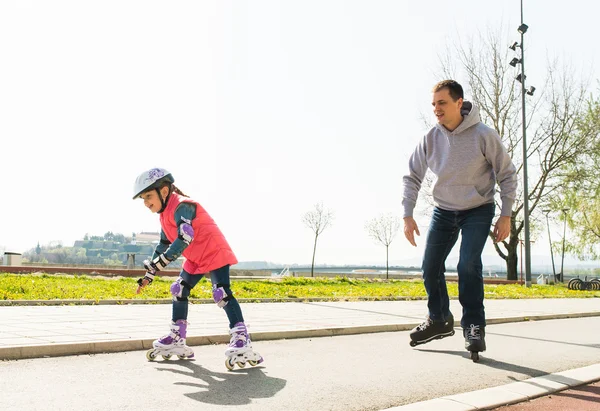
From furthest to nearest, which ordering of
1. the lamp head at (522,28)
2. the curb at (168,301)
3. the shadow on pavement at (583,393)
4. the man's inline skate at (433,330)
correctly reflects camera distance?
the lamp head at (522,28)
the curb at (168,301)
the man's inline skate at (433,330)
the shadow on pavement at (583,393)

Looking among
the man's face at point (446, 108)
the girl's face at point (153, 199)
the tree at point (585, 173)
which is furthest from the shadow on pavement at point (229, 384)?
the tree at point (585, 173)

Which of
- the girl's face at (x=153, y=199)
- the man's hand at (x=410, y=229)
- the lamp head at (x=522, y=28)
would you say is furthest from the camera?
the lamp head at (x=522, y=28)

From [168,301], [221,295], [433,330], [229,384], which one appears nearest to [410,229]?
[433,330]

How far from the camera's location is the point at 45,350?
5203 millimetres

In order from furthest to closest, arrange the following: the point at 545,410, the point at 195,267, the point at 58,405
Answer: the point at 195,267
the point at 545,410
the point at 58,405

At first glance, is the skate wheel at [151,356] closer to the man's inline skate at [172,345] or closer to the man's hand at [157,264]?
the man's inline skate at [172,345]

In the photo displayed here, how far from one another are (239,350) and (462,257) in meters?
2.01

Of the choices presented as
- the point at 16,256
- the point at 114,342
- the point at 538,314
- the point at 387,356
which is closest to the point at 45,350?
the point at 114,342

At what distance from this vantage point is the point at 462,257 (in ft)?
17.8

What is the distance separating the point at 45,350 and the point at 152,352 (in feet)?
2.87

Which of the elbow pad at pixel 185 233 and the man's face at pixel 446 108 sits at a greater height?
the man's face at pixel 446 108

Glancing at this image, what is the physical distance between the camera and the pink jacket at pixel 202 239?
4.91 meters

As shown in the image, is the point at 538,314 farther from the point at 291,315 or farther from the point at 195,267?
the point at 195,267

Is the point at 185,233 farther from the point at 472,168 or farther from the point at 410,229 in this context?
the point at 472,168
